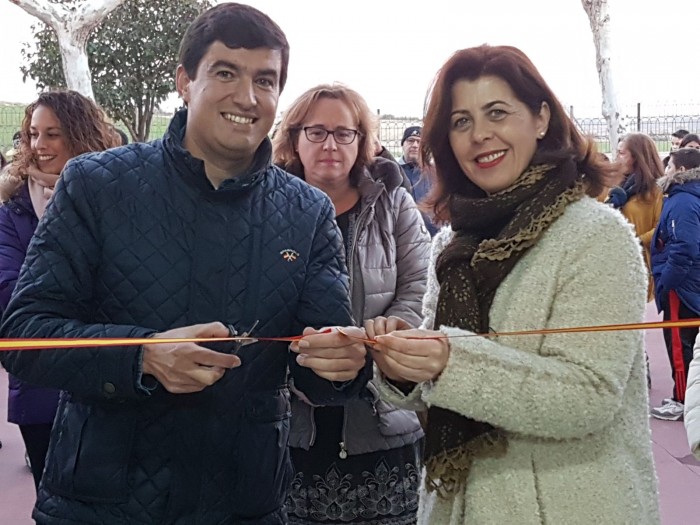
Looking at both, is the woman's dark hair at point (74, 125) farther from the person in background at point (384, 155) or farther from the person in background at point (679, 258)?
the person in background at point (679, 258)

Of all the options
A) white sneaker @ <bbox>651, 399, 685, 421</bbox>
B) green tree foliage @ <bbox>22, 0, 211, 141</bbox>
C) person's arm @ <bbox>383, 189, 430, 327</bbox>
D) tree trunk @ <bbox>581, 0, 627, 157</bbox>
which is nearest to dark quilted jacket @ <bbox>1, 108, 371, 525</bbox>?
person's arm @ <bbox>383, 189, 430, 327</bbox>

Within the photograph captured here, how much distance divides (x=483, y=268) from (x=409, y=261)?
1.21 metres

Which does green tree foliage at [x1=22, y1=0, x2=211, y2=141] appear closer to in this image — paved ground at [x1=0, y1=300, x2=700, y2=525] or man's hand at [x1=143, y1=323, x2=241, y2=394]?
paved ground at [x1=0, y1=300, x2=700, y2=525]

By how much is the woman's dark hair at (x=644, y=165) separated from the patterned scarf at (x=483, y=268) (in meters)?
5.08

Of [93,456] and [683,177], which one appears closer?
[93,456]

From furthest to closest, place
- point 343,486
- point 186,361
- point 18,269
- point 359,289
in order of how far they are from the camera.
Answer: point 18,269
point 359,289
point 343,486
point 186,361

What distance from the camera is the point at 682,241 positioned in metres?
5.79

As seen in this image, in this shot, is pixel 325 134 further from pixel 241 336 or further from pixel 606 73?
pixel 606 73

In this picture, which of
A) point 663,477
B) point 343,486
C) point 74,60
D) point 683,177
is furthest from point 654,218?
point 74,60

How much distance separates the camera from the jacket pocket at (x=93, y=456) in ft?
5.77

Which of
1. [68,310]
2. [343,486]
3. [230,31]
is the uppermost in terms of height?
[230,31]

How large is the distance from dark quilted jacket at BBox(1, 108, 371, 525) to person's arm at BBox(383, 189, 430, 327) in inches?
36.8

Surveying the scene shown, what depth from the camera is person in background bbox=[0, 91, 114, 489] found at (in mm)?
3244

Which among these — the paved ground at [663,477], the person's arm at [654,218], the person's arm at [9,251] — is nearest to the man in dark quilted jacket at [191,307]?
the person's arm at [9,251]
